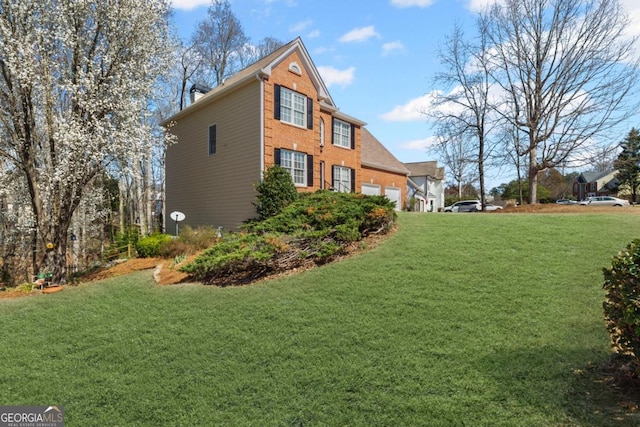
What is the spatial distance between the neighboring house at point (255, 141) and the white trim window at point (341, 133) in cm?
5

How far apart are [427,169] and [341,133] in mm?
22154

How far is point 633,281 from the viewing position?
9.14 ft

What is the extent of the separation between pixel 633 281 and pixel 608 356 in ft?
3.64

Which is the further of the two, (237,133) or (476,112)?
(476,112)

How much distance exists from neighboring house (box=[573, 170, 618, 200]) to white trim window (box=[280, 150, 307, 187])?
5355 centimetres

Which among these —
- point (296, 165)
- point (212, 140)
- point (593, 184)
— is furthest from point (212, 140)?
point (593, 184)

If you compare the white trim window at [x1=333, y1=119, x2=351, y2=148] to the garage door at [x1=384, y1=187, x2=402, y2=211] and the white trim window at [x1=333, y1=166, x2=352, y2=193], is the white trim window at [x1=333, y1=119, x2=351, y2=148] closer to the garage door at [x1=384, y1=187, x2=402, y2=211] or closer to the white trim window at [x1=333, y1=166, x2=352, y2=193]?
the white trim window at [x1=333, y1=166, x2=352, y2=193]

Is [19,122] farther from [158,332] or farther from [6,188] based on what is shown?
[158,332]

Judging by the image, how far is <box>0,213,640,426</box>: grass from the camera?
118 inches

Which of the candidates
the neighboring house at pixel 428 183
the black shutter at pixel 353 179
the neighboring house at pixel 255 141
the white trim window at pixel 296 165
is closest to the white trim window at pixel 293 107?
the neighboring house at pixel 255 141

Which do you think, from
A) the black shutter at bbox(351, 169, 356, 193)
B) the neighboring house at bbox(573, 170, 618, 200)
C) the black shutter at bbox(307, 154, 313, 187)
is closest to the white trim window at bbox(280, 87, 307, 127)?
the black shutter at bbox(307, 154, 313, 187)

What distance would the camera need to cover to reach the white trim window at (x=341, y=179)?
1750 cm

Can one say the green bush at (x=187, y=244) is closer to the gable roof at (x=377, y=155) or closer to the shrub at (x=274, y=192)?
the shrub at (x=274, y=192)

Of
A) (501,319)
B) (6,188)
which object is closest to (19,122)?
(6,188)
